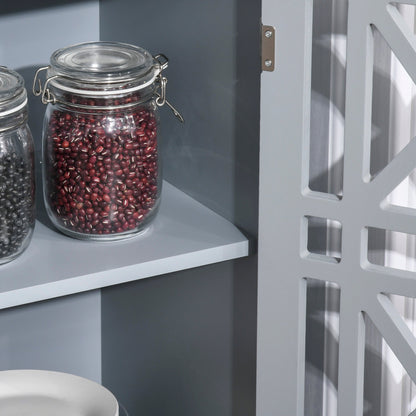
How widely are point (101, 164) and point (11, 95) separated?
14cm

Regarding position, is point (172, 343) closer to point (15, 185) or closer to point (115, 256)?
point (115, 256)

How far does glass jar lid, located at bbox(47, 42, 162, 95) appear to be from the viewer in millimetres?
1190

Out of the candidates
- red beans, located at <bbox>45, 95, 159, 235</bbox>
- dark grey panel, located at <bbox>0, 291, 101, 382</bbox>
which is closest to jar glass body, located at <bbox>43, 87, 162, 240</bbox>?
red beans, located at <bbox>45, 95, 159, 235</bbox>

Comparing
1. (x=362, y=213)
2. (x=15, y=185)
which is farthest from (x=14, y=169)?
(x=362, y=213)

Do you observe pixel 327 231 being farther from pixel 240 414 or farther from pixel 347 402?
pixel 240 414

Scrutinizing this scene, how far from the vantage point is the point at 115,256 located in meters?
1.22

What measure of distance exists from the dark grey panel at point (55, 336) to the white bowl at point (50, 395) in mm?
205

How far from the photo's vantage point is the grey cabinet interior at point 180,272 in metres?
1.25

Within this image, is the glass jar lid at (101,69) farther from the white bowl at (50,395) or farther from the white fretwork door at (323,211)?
the white bowl at (50,395)

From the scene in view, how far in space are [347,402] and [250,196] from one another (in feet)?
0.94

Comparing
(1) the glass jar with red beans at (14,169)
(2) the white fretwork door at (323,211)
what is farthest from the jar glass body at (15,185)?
(2) the white fretwork door at (323,211)

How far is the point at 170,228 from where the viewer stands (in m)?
1.30

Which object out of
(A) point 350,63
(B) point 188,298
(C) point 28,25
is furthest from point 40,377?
(A) point 350,63

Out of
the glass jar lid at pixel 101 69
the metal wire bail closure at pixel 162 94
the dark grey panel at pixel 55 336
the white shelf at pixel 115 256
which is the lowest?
the dark grey panel at pixel 55 336
